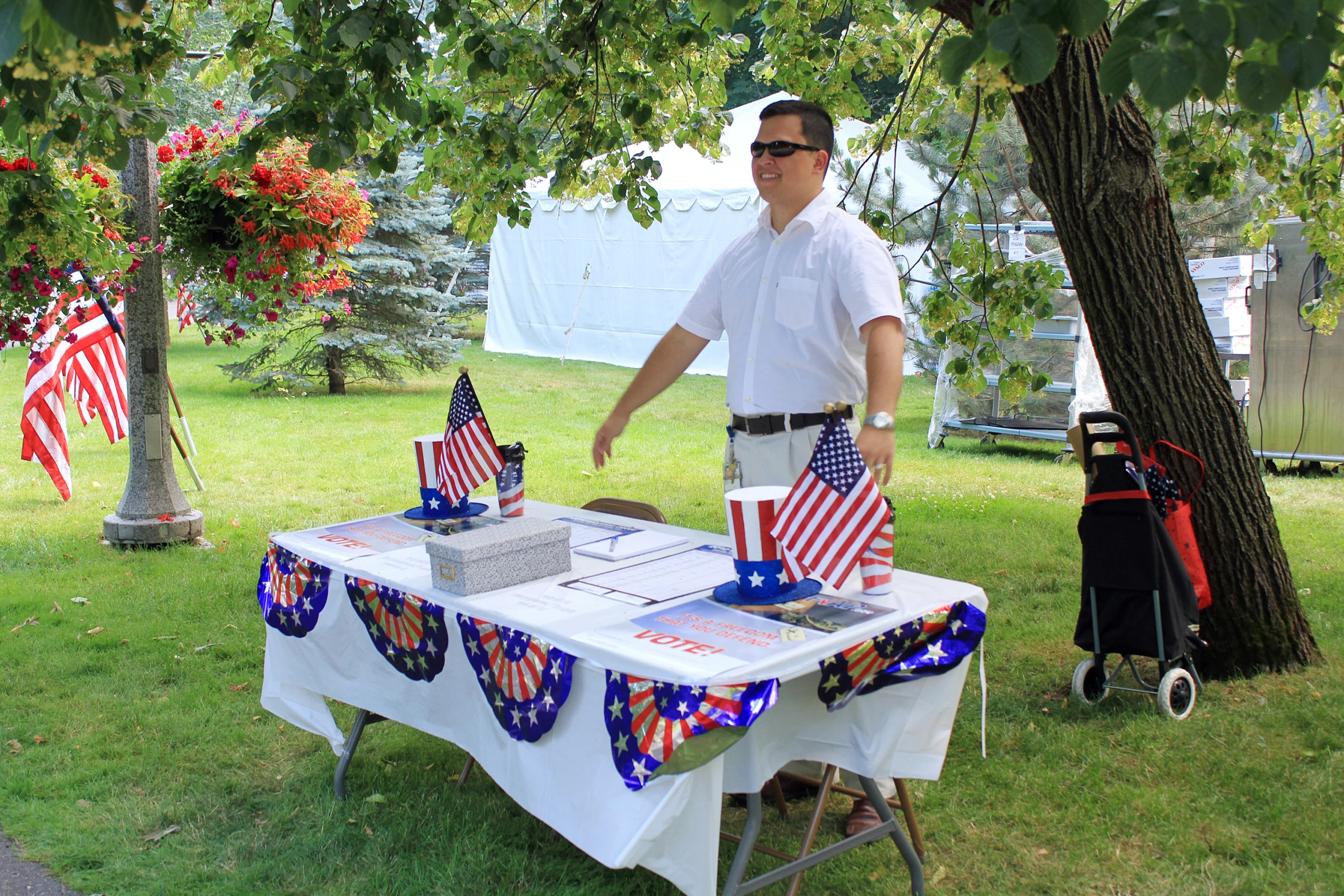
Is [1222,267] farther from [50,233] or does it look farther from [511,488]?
[50,233]

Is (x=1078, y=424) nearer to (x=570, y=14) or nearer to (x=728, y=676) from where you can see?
(x=728, y=676)

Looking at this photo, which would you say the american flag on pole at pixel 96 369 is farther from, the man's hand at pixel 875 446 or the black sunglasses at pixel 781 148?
the man's hand at pixel 875 446

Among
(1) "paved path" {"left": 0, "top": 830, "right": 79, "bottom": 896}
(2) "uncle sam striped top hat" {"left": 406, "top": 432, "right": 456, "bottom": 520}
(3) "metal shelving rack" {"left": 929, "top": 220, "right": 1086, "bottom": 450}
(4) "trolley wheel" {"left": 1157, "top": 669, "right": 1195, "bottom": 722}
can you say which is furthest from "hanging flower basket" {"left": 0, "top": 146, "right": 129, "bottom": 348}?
(3) "metal shelving rack" {"left": 929, "top": 220, "right": 1086, "bottom": 450}

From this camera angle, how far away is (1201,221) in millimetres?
10320

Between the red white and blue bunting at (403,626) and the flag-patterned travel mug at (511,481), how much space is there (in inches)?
25.3

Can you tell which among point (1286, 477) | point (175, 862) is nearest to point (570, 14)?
point (175, 862)

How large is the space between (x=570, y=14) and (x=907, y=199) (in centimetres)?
965

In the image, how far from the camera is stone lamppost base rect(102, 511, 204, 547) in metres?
6.69

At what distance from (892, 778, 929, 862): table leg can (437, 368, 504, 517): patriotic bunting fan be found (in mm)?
1595

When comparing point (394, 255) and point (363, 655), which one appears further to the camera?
point (394, 255)

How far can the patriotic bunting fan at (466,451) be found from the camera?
136 inches

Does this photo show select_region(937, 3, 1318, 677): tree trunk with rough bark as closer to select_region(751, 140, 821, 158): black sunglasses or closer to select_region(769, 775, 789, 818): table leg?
select_region(751, 140, 821, 158): black sunglasses

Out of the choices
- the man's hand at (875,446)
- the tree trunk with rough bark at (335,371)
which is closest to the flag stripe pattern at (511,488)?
the man's hand at (875,446)

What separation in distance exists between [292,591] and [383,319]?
11.4 m
